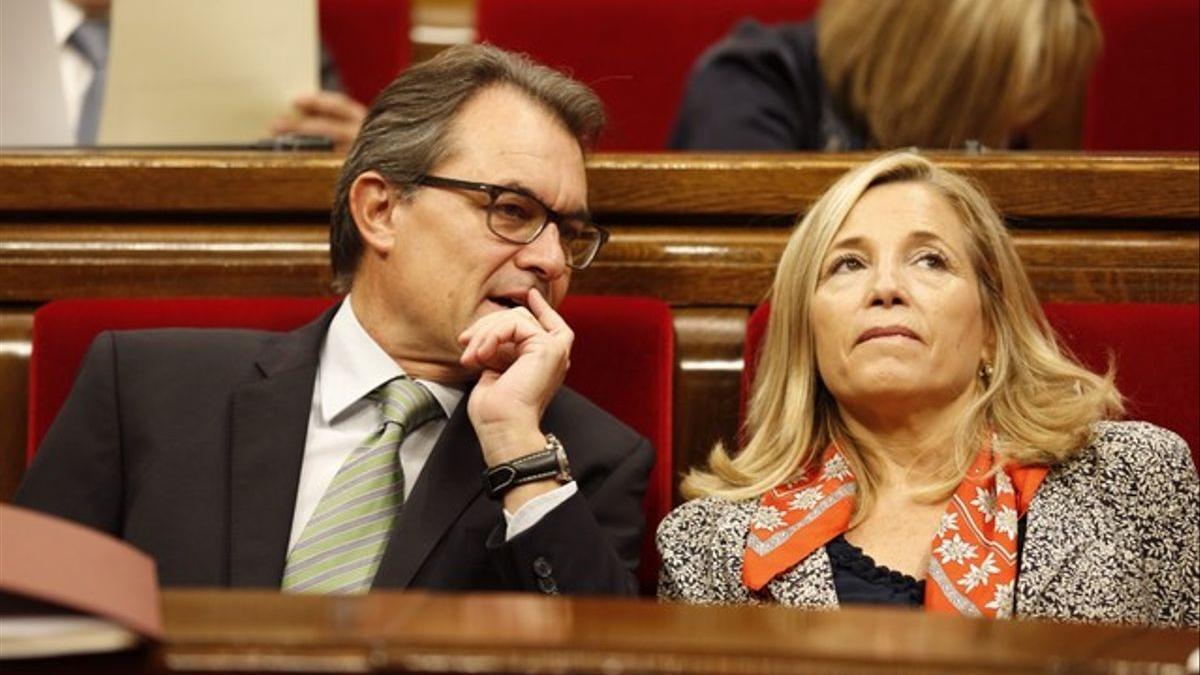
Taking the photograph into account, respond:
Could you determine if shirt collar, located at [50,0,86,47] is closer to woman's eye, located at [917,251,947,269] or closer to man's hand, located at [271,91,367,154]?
man's hand, located at [271,91,367,154]

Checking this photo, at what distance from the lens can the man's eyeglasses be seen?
3.14ft

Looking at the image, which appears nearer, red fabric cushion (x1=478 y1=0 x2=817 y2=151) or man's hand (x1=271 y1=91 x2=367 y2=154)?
man's hand (x1=271 y1=91 x2=367 y2=154)

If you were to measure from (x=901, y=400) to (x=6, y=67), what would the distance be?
61 cm

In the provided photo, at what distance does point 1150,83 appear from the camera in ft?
4.77

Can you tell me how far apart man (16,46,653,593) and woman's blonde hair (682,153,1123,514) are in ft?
0.24

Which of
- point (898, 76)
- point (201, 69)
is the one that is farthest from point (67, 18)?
point (898, 76)

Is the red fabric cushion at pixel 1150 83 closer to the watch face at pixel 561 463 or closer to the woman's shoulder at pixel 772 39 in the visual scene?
the woman's shoulder at pixel 772 39

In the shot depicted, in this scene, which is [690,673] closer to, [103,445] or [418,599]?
[418,599]

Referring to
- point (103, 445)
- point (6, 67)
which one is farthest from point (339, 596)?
point (6, 67)

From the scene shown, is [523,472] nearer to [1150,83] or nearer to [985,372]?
[985,372]

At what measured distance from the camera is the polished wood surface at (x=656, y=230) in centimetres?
105

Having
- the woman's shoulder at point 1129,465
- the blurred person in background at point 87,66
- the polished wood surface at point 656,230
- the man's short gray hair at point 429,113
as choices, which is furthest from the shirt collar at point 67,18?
the woman's shoulder at point 1129,465

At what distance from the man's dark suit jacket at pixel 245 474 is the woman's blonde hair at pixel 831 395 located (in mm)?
73

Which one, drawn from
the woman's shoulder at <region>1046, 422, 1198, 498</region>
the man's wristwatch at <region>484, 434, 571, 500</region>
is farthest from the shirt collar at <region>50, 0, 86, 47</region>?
the woman's shoulder at <region>1046, 422, 1198, 498</region>
